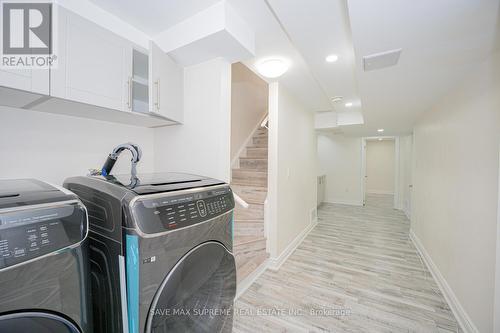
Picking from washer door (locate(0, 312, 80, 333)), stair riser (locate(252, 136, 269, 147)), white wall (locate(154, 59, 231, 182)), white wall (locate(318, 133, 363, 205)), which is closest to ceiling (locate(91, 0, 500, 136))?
white wall (locate(154, 59, 231, 182))

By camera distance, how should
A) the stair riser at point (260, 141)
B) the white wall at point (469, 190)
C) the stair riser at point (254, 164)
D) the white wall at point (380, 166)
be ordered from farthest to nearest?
the white wall at point (380, 166), the stair riser at point (260, 141), the stair riser at point (254, 164), the white wall at point (469, 190)

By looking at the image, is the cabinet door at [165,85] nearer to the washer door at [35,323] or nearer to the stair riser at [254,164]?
the washer door at [35,323]

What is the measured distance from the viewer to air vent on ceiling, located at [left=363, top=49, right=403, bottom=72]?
1.43 metres

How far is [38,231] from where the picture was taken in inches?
22.8

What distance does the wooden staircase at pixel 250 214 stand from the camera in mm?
2307

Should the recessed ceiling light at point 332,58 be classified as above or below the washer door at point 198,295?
above

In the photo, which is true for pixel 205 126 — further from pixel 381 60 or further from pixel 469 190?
pixel 469 190

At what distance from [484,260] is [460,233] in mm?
404

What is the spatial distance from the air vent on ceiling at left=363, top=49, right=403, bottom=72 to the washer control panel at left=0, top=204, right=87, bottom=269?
1.91 meters

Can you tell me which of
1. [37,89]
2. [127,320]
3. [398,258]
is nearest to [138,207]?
[127,320]

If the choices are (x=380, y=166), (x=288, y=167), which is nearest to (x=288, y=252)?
(x=288, y=167)

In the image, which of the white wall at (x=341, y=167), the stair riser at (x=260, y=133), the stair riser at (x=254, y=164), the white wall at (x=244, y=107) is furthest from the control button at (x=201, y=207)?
the white wall at (x=341, y=167)

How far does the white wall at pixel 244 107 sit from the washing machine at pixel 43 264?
2.83 meters

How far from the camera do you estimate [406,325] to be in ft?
5.44
